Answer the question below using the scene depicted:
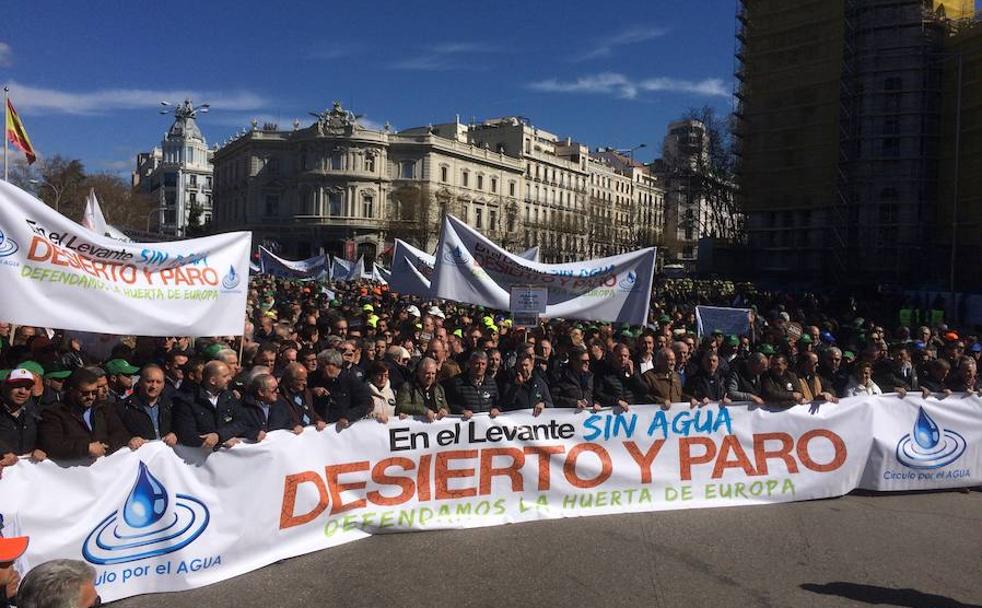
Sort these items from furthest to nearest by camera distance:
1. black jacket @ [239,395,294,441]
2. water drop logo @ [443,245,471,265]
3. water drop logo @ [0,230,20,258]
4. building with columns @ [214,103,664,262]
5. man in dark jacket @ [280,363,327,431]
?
1. building with columns @ [214,103,664,262]
2. water drop logo @ [443,245,471,265]
3. man in dark jacket @ [280,363,327,431]
4. water drop logo @ [0,230,20,258]
5. black jacket @ [239,395,294,441]

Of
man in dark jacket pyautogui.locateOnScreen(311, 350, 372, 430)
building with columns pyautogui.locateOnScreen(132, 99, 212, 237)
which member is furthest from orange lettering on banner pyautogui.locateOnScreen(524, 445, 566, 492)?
building with columns pyautogui.locateOnScreen(132, 99, 212, 237)

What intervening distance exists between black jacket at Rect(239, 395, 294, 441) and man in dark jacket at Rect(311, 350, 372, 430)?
1.21ft

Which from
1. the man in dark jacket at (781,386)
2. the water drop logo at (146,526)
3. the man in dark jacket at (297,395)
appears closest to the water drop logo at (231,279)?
the man in dark jacket at (297,395)

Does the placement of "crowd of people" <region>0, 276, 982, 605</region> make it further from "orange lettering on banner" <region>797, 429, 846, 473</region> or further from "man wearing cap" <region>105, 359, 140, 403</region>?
"orange lettering on banner" <region>797, 429, 846, 473</region>

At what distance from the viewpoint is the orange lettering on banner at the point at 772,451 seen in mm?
6758

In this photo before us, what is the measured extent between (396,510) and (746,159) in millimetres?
41172

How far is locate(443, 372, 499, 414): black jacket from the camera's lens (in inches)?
253

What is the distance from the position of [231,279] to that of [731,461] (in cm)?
460

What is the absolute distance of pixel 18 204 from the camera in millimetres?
5609

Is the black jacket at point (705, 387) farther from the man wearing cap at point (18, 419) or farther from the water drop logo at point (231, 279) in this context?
→ the man wearing cap at point (18, 419)

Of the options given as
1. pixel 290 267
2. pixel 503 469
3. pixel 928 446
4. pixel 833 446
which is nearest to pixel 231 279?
pixel 503 469

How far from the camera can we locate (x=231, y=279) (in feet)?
22.8

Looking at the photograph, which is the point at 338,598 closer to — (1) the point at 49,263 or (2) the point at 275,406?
(2) the point at 275,406

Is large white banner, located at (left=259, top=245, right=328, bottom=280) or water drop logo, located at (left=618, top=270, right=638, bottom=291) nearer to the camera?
water drop logo, located at (left=618, top=270, right=638, bottom=291)
